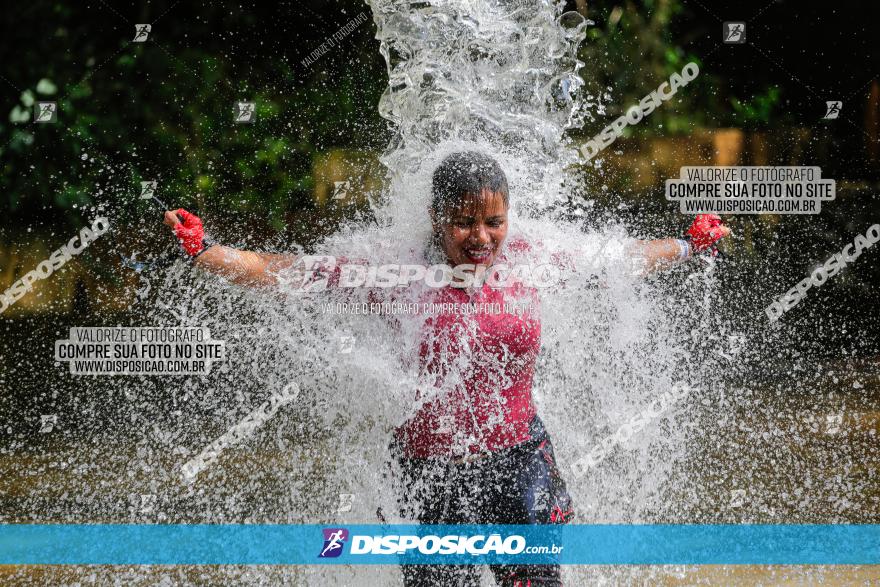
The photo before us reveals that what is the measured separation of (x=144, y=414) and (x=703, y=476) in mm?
3970

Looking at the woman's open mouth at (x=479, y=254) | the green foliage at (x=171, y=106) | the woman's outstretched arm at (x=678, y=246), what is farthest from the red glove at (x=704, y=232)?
the green foliage at (x=171, y=106)

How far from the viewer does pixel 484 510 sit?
7.85 feet

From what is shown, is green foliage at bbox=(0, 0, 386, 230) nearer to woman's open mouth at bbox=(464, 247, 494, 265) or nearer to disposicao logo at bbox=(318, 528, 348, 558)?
disposicao logo at bbox=(318, 528, 348, 558)

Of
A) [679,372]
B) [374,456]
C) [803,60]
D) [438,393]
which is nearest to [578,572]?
[374,456]

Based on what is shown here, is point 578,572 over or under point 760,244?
under

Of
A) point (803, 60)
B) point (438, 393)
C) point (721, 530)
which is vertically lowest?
point (721, 530)

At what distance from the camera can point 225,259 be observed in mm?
2473

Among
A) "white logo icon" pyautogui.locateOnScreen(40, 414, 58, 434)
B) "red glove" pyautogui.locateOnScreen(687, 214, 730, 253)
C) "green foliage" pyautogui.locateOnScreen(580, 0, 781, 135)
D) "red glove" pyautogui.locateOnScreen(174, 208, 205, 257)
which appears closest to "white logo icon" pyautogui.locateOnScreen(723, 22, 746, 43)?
"green foliage" pyautogui.locateOnScreen(580, 0, 781, 135)

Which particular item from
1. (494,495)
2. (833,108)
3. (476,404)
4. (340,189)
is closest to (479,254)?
(476,404)

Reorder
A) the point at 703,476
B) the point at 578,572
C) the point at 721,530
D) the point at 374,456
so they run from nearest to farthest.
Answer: the point at 374,456 → the point at 578,572 → the point at 721,530 → the point at 703,476

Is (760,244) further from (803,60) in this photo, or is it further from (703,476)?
(703,476)

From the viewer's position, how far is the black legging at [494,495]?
236 cm

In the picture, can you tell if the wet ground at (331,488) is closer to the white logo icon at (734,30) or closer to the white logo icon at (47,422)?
the white logo icon at (47,422)

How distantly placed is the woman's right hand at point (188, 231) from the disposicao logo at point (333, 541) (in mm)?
1141
